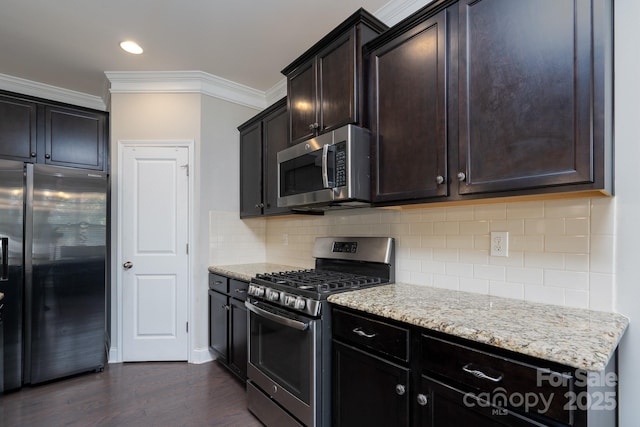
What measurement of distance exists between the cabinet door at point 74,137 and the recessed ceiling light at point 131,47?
106cm

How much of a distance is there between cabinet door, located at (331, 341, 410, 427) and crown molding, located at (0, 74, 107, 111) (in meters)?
3.72

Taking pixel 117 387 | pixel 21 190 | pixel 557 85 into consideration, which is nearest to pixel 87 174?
pixel 21 190

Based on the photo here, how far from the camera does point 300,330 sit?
1.71m

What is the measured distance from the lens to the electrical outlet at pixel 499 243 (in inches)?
61.0

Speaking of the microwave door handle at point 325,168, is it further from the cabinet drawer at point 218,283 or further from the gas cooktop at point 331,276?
the cabinet drawer at point 218,283

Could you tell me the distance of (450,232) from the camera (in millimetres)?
1785

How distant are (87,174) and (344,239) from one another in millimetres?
2232

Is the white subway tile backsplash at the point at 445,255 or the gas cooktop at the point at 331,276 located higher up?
the white subway tile backsplash at the point at 445,255

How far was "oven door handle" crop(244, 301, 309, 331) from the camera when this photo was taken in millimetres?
1666

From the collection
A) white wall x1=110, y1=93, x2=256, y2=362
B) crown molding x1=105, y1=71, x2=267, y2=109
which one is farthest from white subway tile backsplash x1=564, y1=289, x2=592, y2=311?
crown molding x1=105, y1=71, x2=267, y2=109

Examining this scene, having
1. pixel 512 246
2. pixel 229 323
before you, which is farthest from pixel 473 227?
pixel 229 323

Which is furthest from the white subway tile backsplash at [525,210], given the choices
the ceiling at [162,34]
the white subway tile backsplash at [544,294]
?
the ceiling at [162,34]

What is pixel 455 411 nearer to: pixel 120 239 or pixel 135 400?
pixel 135 400

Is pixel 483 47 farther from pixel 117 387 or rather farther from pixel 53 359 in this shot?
pixel 53 359
